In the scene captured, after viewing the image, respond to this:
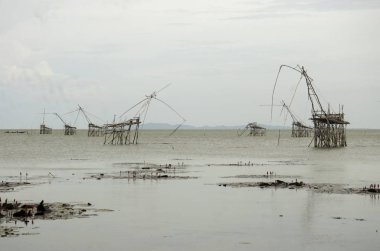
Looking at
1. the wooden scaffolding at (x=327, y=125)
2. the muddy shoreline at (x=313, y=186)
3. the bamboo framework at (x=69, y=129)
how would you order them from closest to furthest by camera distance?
the muddy shoreline at (x=313, y=186) → the wooden scaffolding at (x=327, y=125) → the bamboo framework at (x=69, y=129)

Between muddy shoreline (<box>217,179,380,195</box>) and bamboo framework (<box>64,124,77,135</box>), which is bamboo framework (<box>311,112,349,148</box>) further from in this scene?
bamboo framework (<box>64,124,77,135</box>)

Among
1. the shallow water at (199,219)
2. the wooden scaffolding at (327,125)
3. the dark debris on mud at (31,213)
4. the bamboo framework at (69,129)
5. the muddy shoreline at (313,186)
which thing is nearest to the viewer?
the shallow water at (199,219)

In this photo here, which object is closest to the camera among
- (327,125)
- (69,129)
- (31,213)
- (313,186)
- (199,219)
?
(31,213)

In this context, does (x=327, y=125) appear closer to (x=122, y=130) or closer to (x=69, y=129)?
(x=122, y=130)

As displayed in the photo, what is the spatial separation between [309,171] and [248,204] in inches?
650

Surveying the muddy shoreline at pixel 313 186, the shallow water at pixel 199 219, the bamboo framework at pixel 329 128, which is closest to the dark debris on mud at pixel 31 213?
the shallow water at pixel 199 219

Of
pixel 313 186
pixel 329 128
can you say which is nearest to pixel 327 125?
pixel 329 128

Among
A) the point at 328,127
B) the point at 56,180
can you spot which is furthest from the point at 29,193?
the point at 328,127

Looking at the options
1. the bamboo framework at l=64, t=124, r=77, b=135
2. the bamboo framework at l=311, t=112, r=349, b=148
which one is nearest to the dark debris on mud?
the bamboo framework at l=311, t=112, r=349, b=148

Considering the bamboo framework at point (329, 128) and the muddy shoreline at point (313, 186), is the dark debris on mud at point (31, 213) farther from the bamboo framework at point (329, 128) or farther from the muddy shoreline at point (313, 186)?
the bamboo framework at point (329, 128)

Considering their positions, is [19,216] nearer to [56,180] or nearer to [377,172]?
[56,180]

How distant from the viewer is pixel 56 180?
32156mm

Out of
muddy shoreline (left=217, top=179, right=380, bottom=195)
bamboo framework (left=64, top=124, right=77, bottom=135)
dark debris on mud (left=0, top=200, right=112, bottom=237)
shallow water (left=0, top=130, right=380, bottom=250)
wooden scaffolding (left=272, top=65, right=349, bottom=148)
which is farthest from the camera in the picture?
bamboo framework (left=64, top=124, right=77, bottom=135)

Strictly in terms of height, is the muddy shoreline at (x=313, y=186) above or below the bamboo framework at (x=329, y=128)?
below
